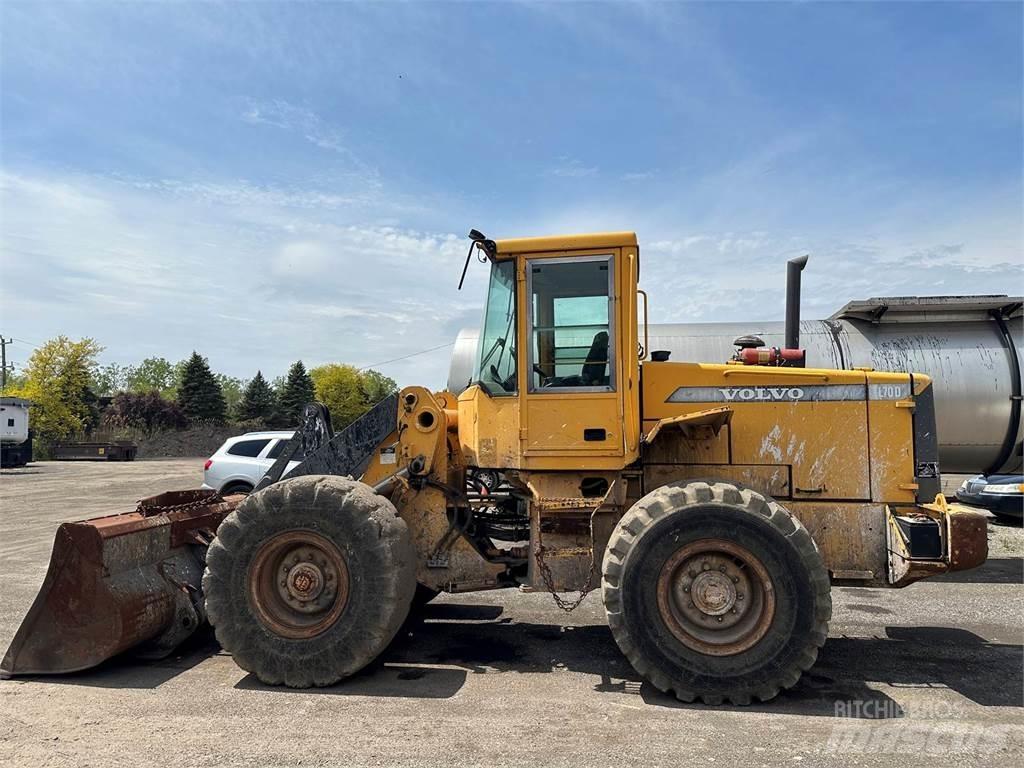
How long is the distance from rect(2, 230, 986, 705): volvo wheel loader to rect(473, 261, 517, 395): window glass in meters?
0.02

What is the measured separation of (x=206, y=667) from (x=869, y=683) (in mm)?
4998

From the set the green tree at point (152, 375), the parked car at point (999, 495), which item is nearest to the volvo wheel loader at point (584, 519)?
the parked car at point (999, 495)

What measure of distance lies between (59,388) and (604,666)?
51.7 m

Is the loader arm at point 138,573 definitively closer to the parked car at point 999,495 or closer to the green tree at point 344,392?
the parked car at point 999,495

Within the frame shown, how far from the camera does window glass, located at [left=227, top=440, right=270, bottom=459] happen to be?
42.8 ft

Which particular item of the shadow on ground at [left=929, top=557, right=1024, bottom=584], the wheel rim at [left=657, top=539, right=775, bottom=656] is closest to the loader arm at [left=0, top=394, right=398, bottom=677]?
the wheel rim at [left=657, top=539, right=775, bottom=656]

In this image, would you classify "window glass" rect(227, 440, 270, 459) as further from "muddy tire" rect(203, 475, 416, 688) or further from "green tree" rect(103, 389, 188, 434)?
"green tree" rect(103, 389, 188, 434)

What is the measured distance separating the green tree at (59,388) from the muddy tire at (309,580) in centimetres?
4875

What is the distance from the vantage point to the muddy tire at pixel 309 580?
4.99 m

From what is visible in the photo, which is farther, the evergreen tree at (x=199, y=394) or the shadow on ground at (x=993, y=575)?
the evergreen tree at (x=199, y=394)

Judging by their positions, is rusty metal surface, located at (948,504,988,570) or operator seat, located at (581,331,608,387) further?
operator seat, located at (581,331,608,387)

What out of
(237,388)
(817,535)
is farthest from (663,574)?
(237,388)

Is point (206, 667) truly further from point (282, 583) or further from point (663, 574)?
point (663, 574)

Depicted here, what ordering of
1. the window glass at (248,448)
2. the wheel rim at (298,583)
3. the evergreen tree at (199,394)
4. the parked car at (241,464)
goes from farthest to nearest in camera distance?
the evergreen tree at (199,394)
the window glass at (248,448)
the parked car at (241,464)
the wheel rim at (298,583)
